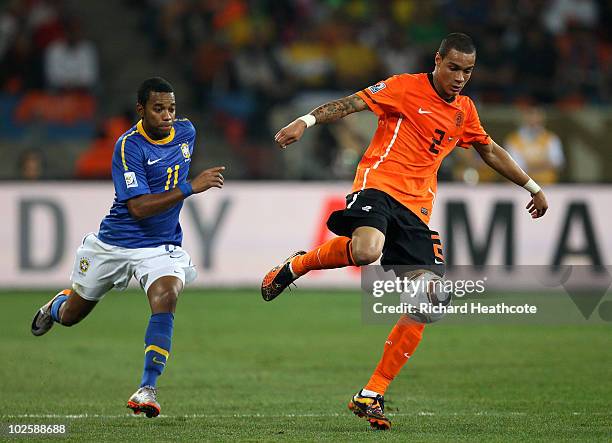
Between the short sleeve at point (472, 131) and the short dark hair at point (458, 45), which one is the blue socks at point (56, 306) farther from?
the short dark hair at point (458, 45)

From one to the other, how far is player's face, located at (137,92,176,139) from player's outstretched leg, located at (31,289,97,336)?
141 cm

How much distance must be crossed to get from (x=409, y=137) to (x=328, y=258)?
0.94m

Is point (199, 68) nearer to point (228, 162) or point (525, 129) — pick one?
point (228, 162)

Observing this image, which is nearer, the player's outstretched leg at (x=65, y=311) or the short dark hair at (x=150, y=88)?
the short dark hair at (x=150, y=88)

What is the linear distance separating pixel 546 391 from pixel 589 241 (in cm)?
677

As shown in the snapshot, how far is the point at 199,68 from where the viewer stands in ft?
65.4

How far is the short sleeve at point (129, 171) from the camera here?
7.47 meters

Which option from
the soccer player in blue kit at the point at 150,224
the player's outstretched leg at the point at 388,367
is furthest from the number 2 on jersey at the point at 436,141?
the soccer player in blue kit at the point at 150,224

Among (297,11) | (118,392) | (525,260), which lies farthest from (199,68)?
(118,392)

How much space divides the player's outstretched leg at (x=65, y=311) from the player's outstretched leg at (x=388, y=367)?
6.94 feet

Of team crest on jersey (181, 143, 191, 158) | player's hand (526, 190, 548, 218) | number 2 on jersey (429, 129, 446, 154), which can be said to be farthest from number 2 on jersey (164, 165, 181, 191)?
player's hand (526, 190, 548, 218)

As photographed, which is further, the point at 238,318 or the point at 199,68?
the point at 199,68

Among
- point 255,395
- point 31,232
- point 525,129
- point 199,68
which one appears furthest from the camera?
point 199,68

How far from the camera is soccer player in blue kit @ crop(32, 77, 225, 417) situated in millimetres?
7277
